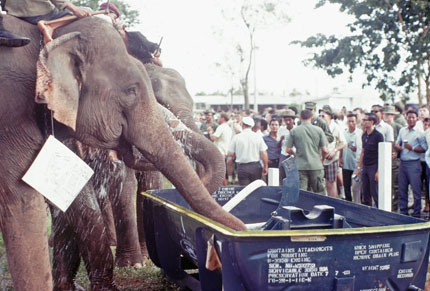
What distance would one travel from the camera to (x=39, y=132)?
11.9 feet

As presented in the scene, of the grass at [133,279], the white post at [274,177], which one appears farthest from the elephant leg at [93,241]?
the white post at [274,177]

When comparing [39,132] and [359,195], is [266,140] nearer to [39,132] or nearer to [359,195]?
[359,195]

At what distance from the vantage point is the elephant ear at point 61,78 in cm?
325

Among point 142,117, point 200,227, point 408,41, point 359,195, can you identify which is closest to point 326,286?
point 200,227

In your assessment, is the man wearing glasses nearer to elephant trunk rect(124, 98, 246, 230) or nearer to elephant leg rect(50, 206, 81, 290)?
elephant leg rect(50, 206, 81, 290)

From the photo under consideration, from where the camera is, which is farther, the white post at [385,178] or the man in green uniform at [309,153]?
the man in green uniform at [309,153]

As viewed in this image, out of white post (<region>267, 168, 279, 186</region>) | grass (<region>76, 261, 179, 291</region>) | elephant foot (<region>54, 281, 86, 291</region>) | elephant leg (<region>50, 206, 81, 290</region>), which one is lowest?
grass (<region>76, 261, 179, 291</region>)

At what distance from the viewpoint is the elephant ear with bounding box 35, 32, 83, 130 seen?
3.25 meters

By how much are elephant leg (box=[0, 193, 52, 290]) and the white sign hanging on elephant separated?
0.41 ft

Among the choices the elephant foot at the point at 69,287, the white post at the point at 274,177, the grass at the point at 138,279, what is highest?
the white post at the point at 274,177

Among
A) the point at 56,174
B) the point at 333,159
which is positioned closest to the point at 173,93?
the point at 56,174

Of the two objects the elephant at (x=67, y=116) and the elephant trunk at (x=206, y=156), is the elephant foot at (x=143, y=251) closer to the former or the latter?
the elephant trunk at (x=206, y=156)

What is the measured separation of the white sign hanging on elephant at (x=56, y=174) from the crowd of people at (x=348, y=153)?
5.39 m

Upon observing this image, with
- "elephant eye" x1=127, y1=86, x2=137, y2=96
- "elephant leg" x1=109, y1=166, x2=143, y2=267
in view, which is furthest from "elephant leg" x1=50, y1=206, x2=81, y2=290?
"elephant eye" x1=127, y1=86, x2=137, y2=96
